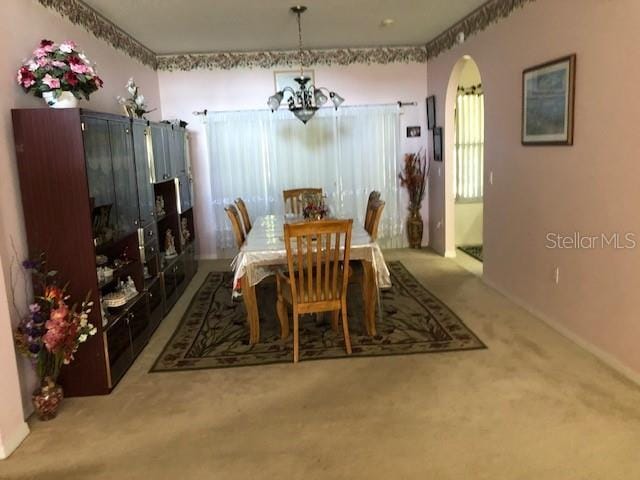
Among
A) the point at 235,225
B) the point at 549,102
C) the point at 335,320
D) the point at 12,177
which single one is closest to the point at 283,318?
the point at 335,320

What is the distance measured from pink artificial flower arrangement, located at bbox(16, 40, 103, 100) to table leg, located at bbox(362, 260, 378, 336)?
2134mm

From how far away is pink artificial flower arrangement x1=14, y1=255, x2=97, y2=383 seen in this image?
268 centimetres

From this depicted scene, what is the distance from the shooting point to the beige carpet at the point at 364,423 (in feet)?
7.54

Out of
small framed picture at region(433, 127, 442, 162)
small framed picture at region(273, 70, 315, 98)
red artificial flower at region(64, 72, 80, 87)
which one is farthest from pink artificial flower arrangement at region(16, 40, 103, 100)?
small framed picture at region(433, 127, 442, 162)

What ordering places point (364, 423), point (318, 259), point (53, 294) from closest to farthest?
point (364, 423)
point (53, 294)
point (318, 259)

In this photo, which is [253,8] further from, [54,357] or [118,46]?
[54,357]

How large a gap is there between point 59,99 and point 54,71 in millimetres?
158

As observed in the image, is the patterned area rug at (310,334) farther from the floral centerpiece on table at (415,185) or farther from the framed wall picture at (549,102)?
the floral centerpiece on table at (415,185)

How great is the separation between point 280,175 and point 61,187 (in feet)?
12.8

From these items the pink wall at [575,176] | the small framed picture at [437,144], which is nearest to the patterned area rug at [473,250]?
the small framed picture at [437,144]

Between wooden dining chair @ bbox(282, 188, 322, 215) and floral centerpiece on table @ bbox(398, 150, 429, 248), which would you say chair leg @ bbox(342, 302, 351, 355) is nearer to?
wooden dining chair @ bbox(282, 188, 322, 215)

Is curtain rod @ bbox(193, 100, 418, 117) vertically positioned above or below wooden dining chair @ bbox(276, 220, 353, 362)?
above

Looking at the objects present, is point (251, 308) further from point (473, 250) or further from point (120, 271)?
point (473, 250)

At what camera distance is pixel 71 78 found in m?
2.99
